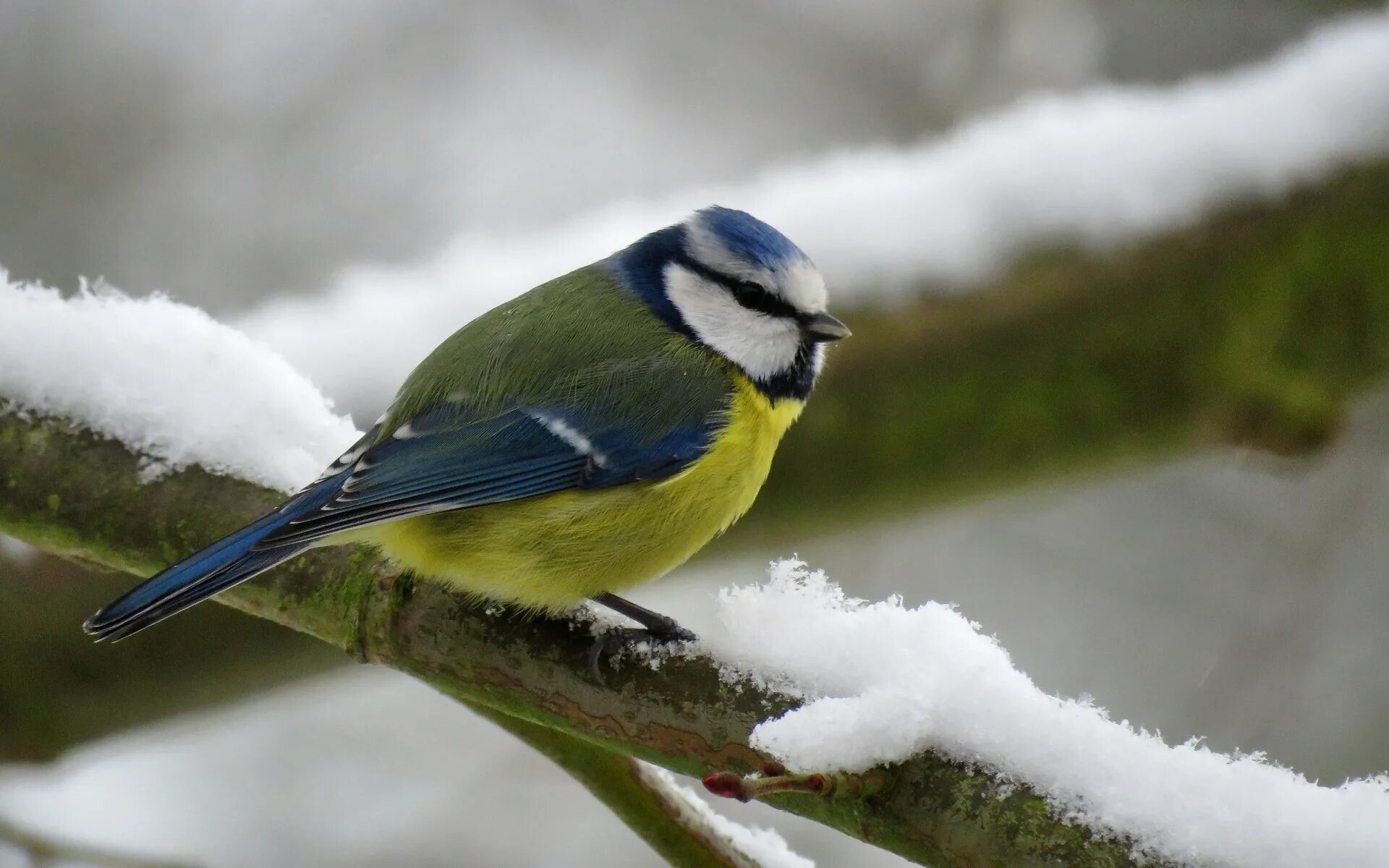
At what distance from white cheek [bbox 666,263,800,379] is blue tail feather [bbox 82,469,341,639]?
0.73 metres

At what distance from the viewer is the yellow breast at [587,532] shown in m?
1.64

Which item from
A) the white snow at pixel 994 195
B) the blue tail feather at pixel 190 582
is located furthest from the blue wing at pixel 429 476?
the white snow at pixel 994 195

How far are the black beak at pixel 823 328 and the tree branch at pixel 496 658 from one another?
0.66 meters

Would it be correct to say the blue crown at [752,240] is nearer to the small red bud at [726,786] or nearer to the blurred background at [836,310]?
the blurred background at [836,310]

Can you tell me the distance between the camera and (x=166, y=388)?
178cm

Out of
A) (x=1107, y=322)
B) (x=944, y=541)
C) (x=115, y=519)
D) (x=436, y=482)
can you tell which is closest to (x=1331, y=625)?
(x=944, y=541)

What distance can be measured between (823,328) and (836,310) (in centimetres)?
24

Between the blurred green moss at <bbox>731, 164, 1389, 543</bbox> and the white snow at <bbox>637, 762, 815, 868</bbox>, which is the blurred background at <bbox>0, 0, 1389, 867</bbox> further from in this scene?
the white snow at <bbox>637, 762, 815, 868</bbox>

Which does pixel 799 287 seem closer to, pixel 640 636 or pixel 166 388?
pixel 640 636

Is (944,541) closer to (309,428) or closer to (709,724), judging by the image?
(309,428)

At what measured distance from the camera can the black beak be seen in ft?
6.44

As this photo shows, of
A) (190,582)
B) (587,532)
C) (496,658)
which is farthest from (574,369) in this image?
(190,582)

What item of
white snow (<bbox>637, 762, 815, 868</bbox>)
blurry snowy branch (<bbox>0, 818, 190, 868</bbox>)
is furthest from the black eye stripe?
blurry snowy branch (<bbox>0, 818, 190, 868</bbox>)

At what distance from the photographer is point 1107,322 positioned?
2107 millimetres
